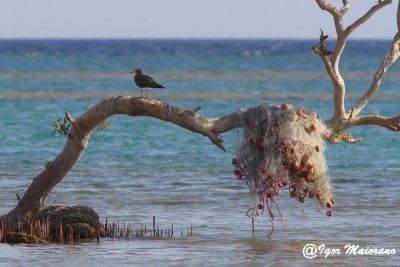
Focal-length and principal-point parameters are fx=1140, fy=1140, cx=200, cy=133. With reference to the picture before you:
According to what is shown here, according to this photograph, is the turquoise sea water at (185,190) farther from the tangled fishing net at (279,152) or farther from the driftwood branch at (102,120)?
the driftwood branch at (102,120)

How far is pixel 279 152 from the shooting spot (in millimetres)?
13797

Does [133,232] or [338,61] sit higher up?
[338,61]

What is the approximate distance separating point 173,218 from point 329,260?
14.2 ft

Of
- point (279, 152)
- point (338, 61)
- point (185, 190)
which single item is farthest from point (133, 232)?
A: point (185, 190)

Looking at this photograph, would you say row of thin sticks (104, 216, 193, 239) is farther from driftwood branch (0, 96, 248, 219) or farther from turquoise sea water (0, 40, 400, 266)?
driftwood branch (0, 96, 248, 219)

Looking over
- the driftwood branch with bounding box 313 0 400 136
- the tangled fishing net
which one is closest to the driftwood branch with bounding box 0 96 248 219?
the tangled fishing net

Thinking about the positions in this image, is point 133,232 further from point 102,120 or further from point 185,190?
point 185,190

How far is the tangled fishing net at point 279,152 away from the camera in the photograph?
13.8 meters

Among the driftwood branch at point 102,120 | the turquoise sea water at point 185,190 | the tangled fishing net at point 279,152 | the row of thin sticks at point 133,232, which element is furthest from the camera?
the row of thin sticks at point 133,232

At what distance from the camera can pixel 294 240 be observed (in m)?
15.6

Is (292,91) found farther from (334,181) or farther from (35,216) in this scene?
(35,216)

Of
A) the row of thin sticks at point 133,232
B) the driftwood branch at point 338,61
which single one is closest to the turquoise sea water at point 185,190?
the row of thin sticks at point 133,232

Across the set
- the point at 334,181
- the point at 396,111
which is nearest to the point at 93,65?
the point at 396,111

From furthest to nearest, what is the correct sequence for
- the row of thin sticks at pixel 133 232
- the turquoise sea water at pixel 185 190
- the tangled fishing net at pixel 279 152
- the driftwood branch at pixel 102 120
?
1. the row of thin sticks at pixel 133 232
2. the turquoise sea water at pixel 185 190
3. the driftwood branch at pixel 102 120
4. the tangled fishing net at pixel 279 152
